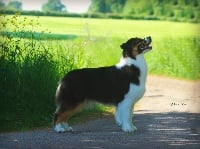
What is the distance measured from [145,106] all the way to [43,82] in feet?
2.60

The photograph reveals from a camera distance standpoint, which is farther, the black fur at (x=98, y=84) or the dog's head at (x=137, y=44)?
the black fur at (x=98, y=84)

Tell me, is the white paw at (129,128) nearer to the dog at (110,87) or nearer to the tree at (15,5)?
the dog at (110,87)

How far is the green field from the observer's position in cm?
737

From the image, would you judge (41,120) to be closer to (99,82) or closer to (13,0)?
(99,82)

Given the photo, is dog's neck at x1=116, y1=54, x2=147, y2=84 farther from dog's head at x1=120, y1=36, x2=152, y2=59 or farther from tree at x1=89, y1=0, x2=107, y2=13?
tree at x1=89, y1=0, x2=107, y2=13

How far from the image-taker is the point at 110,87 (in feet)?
24.9

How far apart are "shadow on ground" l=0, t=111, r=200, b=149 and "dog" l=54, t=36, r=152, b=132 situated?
8 centimetres

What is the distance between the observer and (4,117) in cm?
742

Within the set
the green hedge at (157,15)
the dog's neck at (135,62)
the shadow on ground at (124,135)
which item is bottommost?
the shadow on ground at (124,135)

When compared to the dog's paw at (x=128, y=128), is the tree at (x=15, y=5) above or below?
above

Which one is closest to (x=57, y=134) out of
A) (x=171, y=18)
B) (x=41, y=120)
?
(x=41, y=120)

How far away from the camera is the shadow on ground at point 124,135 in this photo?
723 cm

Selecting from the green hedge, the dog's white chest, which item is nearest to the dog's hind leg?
the dog's white chest

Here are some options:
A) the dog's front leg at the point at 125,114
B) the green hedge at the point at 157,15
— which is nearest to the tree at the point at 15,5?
the green hedge at the point at 157,15
